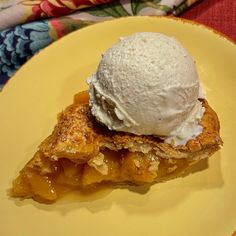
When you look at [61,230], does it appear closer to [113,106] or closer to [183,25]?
[113,106]

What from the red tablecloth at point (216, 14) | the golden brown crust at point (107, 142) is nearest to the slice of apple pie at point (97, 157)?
the golden brown crust at point (107, 142)

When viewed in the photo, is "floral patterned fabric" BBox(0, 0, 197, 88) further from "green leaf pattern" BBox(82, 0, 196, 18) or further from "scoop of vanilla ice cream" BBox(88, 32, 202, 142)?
"scoop of vanilla ice cream" BBox(88, 32, 202, 142)

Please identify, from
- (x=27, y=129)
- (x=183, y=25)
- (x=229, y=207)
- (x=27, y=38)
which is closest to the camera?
(x=229, y=207)

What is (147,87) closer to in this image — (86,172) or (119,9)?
(86,172)

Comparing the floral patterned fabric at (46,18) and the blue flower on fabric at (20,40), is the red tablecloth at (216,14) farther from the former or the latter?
the blue flower on fabric at (20,40)

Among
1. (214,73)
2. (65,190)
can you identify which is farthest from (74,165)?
(214,73)
